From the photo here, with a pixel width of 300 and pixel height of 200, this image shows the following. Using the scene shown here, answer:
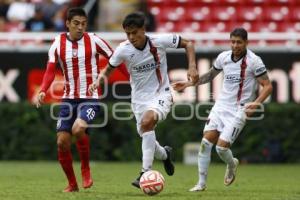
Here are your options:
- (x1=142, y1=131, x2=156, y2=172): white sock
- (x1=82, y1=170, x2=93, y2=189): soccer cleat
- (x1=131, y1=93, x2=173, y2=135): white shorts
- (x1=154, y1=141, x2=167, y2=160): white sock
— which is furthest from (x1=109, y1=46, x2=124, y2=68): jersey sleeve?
(x1=82, y1=170, x2=93, y2=189): soccer cleat

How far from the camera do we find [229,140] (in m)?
12.7

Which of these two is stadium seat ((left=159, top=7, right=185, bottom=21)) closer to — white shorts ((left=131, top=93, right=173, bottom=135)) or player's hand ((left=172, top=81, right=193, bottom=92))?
player's hand ((left=172, top=81, right=193, bottom=92))

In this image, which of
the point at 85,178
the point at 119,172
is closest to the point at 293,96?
the point at 119,172

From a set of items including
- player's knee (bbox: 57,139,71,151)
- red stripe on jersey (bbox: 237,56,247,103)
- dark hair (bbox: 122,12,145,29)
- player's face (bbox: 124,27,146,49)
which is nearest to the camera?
dark hair (bbox: 122,12,145,29)

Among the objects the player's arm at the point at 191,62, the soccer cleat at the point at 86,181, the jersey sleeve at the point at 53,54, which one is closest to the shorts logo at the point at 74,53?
the jersey sleeve at the point at 53,54

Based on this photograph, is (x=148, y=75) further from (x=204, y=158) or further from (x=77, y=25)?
(x=204, y=158)

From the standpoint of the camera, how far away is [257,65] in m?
12.7

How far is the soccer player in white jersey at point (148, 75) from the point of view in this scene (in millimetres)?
11984

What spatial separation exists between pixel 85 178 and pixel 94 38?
73.0 inches

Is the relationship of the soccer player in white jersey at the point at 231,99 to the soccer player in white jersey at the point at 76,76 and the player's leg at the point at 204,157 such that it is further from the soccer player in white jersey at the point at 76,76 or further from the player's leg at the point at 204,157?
the soccer player in white jersey at the point at 76,76

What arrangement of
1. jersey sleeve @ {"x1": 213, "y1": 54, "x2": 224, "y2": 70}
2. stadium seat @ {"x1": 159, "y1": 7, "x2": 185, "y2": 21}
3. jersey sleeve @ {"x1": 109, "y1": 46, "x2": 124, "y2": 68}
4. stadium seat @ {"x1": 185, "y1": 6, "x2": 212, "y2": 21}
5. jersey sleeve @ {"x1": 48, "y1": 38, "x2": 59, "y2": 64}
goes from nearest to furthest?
jersey sleeve @ {"x1": 109, "y1": 46, "x2": 124, "y2": 68}, jersey sleeve @ {"x1": 48, "y1": 38, "x2": 59, "y2": 64}, jersey sleeve @ {"x1": 213, "y1": 54, "x2": 224, "y2": 70}, stadium seat @ {"x1": 185, "y1": 6, "x2": 212, "y2": 21}, stadium seat @ {"x1": 159, "y1": 7, "x2": 185, "y2": 21}

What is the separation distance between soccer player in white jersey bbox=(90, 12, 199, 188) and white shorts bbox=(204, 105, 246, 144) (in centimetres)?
95

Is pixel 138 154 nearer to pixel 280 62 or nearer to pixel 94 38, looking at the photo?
pixel 280 62

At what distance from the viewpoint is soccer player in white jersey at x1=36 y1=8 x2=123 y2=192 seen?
1228 cm
